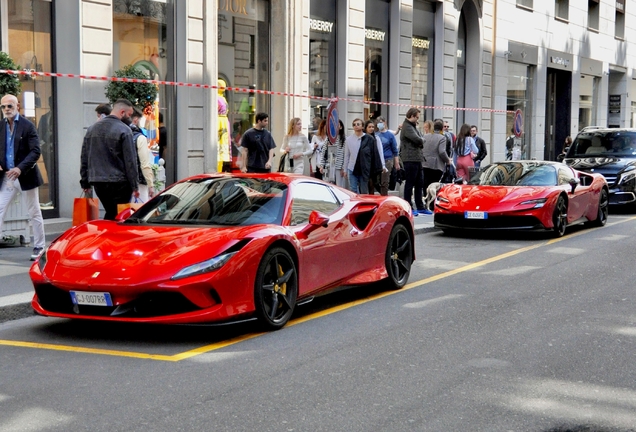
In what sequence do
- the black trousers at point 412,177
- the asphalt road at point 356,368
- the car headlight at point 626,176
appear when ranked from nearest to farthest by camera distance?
the asphalt road at point 356,368, the black trousers at point 412,177, the car headlight at point 626,176

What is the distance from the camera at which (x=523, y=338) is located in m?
7.80

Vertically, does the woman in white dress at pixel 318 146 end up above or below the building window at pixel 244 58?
below

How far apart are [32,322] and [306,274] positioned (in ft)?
7.75

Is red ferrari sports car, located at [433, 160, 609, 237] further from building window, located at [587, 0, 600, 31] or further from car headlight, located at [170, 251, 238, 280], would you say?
building window, located at [587, 0, 600, 31]

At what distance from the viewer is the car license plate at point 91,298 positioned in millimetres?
7309

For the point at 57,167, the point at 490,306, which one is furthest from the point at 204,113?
the point at 490,306

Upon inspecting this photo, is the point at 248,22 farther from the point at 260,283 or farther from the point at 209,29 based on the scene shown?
the point at 260,283

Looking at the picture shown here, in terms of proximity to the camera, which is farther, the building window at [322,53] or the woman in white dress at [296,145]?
the building window at [322,53]

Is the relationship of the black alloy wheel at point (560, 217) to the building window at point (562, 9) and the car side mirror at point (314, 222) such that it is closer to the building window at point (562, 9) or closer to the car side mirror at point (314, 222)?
the car side mirror at point (314, 222)

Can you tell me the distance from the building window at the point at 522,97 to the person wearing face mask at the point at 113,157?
2431 centimetres

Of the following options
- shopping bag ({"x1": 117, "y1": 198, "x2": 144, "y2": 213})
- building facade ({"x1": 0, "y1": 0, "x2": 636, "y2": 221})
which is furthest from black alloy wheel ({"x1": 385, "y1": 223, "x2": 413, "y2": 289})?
building facade ({"x1": 0, "y1": 0, "x2": 636, "y2": 221})

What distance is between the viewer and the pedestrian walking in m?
16.7

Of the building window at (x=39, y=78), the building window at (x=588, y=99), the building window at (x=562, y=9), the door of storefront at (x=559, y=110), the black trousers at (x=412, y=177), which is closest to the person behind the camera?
the building window at (x=39, y=78)

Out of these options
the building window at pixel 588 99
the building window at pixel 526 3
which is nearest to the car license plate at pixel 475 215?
the building window at pixel 526 3
